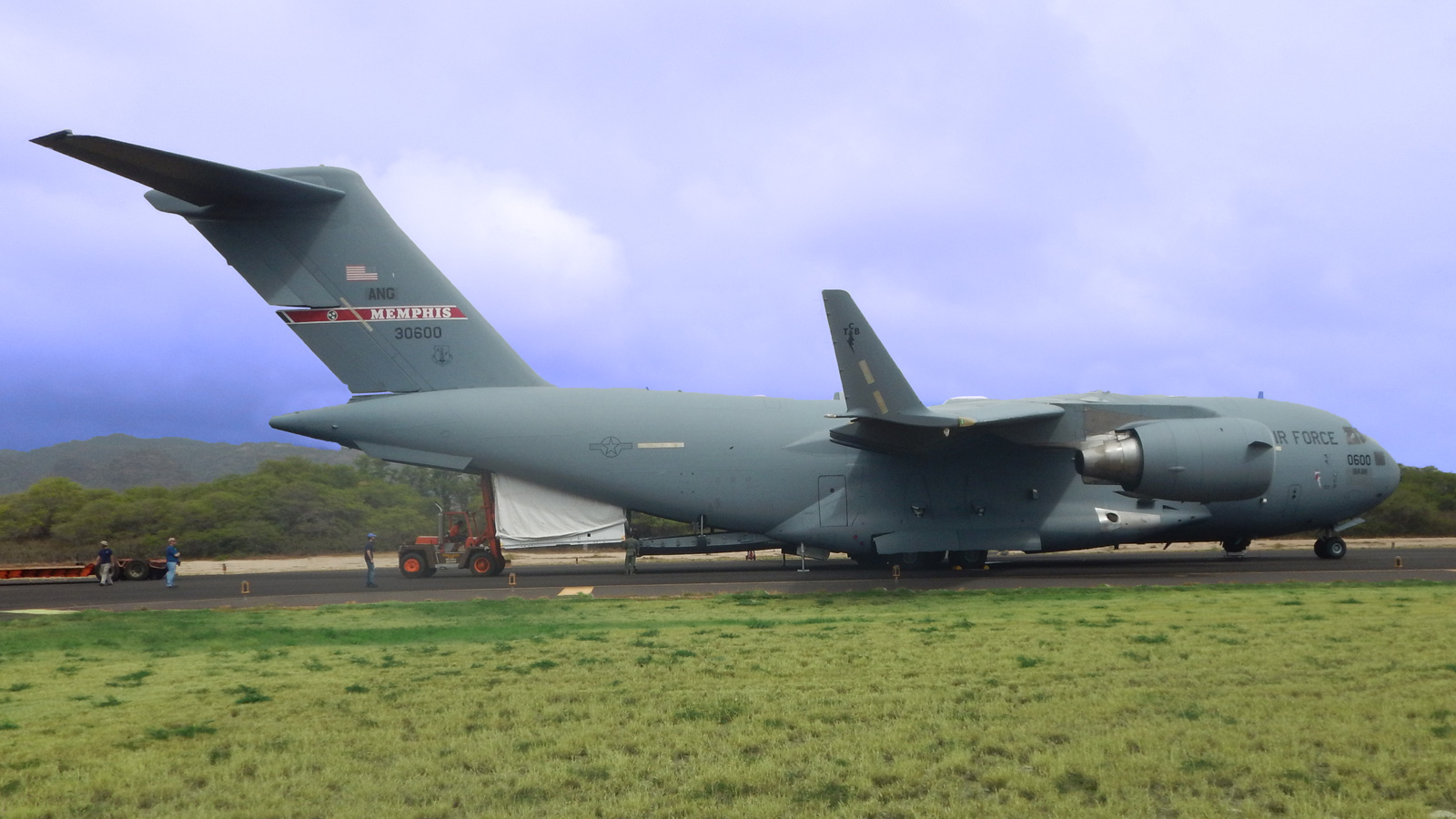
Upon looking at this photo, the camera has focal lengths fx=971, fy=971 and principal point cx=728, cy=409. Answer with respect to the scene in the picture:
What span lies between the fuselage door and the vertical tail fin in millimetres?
6647

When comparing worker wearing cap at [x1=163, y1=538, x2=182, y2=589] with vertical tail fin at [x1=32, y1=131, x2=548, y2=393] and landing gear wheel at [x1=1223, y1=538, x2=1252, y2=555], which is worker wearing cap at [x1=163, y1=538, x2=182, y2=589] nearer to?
vertical tail fin at [x1=32, y1=131, x2=548, y2=393]

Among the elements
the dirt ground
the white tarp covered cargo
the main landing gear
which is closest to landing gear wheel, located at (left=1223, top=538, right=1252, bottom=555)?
the main landing gear

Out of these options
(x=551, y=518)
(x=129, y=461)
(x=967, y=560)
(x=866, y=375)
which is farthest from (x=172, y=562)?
(x=129, y=461)

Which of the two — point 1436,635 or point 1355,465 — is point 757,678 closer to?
point 1436,635

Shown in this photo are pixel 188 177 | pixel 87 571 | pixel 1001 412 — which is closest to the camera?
pixel 188 177

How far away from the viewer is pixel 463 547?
21.7m

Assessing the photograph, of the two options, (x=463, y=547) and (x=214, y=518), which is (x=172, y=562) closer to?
(x=463, y=547)

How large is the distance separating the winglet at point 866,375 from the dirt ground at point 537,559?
11894 mm

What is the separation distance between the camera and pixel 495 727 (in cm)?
590

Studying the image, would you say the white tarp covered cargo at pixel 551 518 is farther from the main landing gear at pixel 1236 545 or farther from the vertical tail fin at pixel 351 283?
the main landing gear at pixel 1236 545

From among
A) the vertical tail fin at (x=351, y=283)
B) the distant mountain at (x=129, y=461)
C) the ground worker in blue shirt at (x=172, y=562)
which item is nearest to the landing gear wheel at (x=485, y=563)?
the vertical tail fin at (x=351, y=283)

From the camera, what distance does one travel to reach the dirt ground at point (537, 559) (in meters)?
27.5

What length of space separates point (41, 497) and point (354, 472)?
1057 cm

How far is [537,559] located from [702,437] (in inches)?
579
